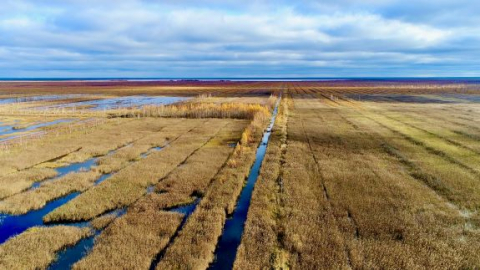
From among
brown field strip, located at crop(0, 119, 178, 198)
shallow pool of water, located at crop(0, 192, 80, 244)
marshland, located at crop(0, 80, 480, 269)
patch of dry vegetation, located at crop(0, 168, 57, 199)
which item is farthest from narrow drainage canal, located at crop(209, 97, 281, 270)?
patch of dry vegetation, located at crop(0, 168, 57, 199)

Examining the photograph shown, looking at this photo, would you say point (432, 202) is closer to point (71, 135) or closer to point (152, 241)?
point (152, 241)

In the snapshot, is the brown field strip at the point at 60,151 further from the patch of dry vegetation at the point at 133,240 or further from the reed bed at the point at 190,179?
the patch of dry vegetation at the point at 133,240

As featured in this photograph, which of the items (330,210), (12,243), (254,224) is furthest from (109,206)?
(330,210)

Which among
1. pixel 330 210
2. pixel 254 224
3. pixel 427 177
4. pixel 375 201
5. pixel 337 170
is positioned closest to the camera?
pixel 254 224

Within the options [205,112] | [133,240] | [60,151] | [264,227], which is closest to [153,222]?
[133,240]

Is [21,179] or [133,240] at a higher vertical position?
[21,179]

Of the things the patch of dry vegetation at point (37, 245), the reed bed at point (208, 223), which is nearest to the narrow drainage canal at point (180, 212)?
Answer: the reed bed at point (208, 223)

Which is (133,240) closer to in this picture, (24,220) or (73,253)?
(73,253)

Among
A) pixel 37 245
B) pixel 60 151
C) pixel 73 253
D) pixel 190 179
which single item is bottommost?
pixel 73 253
